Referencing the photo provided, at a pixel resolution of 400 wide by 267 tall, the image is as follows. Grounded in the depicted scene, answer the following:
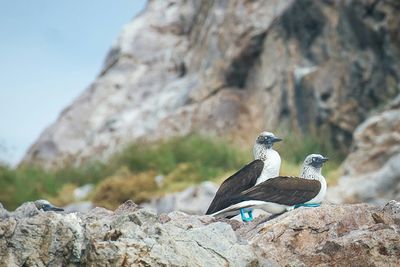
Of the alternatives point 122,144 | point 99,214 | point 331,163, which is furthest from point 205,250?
point 122,144

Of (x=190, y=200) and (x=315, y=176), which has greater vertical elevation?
(x=190, y=200)

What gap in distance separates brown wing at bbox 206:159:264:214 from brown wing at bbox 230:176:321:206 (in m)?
0.24

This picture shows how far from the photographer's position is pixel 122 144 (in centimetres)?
3500

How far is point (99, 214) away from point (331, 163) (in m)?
18.7

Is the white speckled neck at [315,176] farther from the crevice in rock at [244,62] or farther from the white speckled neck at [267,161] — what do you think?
the crevice in rock at [244,62]

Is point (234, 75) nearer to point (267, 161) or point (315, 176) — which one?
point (267, 161)

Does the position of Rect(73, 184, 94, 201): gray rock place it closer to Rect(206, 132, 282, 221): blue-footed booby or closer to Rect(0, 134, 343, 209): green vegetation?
Rect(0, 134, 343, 209): green vegetation

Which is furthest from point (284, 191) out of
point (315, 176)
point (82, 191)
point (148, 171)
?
point (82, 191)

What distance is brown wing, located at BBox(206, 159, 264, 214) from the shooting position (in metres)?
10.7

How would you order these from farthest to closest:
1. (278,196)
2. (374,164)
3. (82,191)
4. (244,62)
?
1. (244,62)
2. (82,191)
3. (374,164)
4. (278,196)

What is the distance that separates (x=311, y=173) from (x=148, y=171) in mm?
19960

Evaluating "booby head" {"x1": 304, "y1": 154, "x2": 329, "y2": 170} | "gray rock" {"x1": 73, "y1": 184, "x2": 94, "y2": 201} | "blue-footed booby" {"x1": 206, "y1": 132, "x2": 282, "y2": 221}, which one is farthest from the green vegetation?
"booby head" {"x1": 304, "y1": 154, "x2": 329, "y2": 170}

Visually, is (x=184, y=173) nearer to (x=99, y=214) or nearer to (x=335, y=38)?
(x=335, y=38)

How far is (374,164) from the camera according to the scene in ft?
80.1
